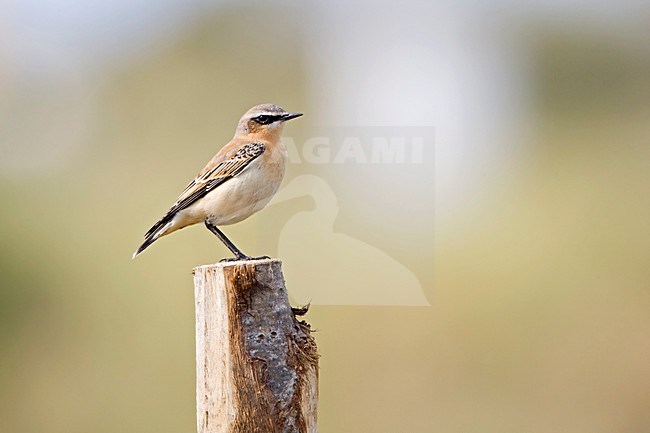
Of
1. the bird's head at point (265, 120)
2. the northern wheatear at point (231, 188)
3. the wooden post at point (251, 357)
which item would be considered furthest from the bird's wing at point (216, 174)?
the wooden post at point (251, 357)

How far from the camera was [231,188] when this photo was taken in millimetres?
4742

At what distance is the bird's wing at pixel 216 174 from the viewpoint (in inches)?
189

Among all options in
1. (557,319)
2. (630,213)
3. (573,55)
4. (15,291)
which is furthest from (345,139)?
(573,55)

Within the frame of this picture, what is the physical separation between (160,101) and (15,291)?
351 cm

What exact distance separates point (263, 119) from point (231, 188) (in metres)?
0.57

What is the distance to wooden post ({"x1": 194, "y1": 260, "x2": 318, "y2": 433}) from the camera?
3.35m

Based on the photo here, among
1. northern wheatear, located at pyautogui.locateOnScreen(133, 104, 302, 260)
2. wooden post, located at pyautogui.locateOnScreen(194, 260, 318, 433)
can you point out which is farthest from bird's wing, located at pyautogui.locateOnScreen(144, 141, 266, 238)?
wooden post, located at pyautogui.locateOnScreen(194, 260, 318, 433)

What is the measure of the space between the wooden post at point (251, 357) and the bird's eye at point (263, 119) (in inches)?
69.1

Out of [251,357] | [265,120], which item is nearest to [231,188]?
[265,120]

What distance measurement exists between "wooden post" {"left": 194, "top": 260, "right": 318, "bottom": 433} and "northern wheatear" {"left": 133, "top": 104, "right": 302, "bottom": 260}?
1.27 m

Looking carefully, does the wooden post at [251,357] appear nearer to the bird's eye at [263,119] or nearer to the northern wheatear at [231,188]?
the northern wheatear at [231,188]

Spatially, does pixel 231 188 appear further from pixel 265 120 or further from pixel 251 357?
pixel 251 357

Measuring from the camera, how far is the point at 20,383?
9.49m

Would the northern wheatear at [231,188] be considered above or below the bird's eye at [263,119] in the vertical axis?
below
